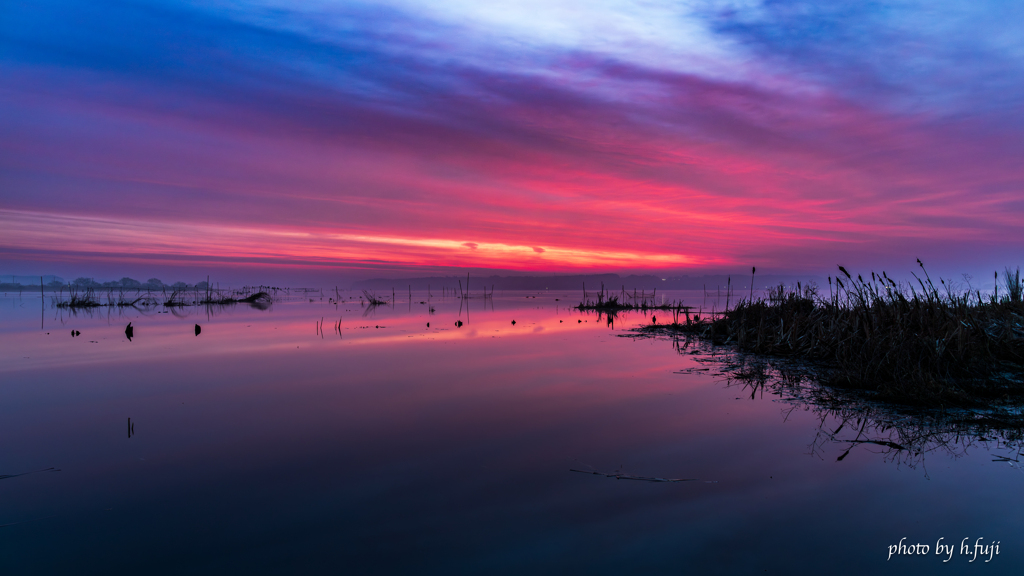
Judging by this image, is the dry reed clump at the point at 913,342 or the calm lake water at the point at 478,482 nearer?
the calm lake water at the point at 478,482

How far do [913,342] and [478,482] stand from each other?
8264 millimetres

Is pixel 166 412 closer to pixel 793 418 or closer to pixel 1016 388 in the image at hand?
pixel 793 418

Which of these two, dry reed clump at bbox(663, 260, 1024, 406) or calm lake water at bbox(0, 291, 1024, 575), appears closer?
calm lake water at bbox(0, 291, 1024, 575)

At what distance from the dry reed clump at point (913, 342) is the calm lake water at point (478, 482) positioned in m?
1.40

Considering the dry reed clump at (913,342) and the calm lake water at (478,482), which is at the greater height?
the dry reed clump at (913,342)

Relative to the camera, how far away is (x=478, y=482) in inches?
183

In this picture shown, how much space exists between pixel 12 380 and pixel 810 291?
64.0 feet

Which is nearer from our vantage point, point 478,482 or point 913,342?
point 478,482

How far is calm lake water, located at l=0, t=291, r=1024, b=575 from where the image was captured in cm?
340

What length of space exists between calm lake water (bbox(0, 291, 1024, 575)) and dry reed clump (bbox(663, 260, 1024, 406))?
1395 mm

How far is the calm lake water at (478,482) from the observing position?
340 centimetres

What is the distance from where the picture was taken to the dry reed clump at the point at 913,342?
24.3ft

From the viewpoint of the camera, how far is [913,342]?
8430 millimetres

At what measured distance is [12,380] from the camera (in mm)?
9523
